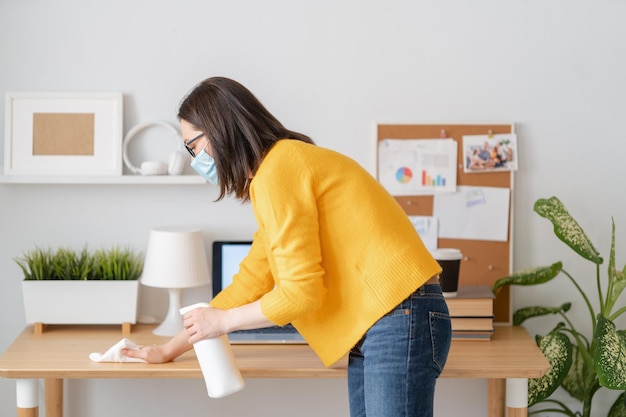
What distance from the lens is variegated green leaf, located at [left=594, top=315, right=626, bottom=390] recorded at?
7.16 ft

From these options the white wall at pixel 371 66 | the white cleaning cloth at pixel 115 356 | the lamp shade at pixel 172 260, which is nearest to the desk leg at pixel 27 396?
the white cleaning cloth at pixel 115 356

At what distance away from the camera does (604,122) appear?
2.66 metres

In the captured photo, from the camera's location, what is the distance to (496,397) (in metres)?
2.62

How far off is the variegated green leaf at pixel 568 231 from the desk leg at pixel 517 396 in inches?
16.3

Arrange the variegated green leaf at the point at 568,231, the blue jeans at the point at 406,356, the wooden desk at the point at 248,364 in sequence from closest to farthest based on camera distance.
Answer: the blue jeans at the point at 406,356 < the wooden desk at the point at 248,364 < the variegated green leaf at the point at 568,231

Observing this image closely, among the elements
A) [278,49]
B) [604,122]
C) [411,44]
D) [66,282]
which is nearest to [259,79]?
[278,49]

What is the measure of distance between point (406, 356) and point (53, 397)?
1.41 meters

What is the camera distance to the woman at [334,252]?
5.32 ft

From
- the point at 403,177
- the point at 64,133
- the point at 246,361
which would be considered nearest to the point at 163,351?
the point at 246,361

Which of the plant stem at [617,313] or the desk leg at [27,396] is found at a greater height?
the plant stem at [617,313]

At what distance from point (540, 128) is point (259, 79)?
0.89 m

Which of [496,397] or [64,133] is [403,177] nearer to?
[496,397]

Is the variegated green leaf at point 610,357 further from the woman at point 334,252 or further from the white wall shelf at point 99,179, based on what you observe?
the white wall shelf at point 99,179

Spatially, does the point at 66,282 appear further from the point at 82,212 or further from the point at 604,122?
the point at 604,122
